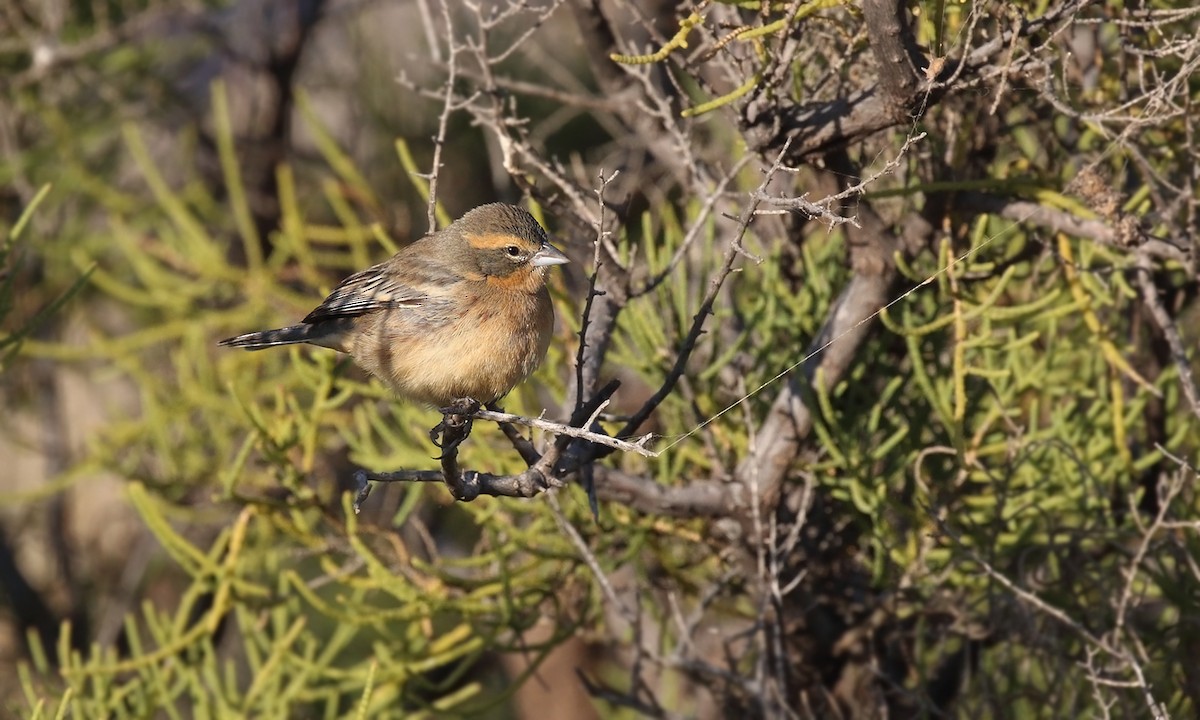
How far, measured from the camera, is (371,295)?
3963 millimetres

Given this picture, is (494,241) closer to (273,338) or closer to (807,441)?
(273,338)

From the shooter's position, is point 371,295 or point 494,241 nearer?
point 494,241

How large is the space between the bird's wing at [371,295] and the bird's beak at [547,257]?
1.09 ft

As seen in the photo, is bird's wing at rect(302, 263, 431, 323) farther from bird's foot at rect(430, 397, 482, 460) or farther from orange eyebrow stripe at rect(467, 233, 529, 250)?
bird's foot at rect(430, 397, 482, 460)

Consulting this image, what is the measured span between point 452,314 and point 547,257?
0.32 meters

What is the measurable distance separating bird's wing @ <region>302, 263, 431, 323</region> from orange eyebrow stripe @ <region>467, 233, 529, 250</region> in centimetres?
20

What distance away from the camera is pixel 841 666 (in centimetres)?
446

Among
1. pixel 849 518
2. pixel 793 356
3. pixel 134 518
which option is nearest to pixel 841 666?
pixel 849 518

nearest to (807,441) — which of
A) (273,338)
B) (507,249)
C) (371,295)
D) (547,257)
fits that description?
(547,257)

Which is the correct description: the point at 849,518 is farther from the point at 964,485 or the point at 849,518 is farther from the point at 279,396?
the point at 279,396

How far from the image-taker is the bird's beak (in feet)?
12.3

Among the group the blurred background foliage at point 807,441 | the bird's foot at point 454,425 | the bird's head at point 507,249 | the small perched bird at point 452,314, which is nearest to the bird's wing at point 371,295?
the small perched bird at point 452,314

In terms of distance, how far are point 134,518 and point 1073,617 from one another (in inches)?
237

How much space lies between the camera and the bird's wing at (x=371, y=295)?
387 cm
